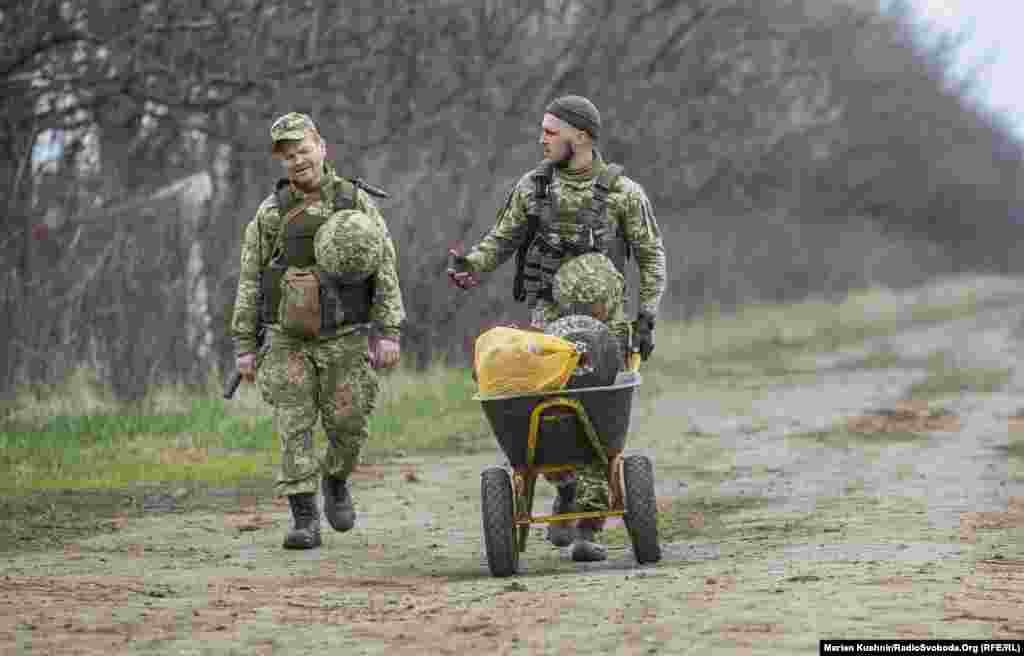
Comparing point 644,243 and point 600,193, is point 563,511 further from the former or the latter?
point 600,193

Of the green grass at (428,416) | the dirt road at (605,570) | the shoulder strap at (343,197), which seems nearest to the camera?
the dirt road at (605,570)

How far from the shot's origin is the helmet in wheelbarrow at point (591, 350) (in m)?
8.87

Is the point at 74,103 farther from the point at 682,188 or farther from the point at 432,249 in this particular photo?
the point at 682,188

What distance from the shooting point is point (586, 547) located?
9445 millimetres

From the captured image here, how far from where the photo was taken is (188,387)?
17.6 m

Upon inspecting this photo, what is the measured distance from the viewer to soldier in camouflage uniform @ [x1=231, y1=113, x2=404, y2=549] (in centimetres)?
987

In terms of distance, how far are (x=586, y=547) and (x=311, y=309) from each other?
1777 millimetres

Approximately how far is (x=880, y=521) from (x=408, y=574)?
2748 millimetres

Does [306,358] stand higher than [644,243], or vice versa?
[644,243]

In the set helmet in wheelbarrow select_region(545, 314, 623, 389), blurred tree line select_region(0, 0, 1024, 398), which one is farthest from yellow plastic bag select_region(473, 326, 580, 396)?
blurred tree line select_region(0, 0, 1024, 398)

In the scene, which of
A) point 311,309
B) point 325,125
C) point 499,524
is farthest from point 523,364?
A: point 325,125

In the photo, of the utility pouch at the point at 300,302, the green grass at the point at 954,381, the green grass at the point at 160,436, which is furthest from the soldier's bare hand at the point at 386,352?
the green grass at the point at 954,381

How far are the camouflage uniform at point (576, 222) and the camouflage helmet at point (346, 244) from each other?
19.7 inches

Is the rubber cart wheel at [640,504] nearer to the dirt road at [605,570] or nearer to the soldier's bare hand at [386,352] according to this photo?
the dirt road at [605,570]
